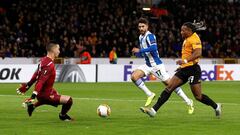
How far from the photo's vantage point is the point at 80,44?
128ft

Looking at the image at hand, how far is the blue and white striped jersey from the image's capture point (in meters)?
17.5

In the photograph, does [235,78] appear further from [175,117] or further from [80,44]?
[175,117]

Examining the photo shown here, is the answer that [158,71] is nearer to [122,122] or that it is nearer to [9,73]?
[122,122]

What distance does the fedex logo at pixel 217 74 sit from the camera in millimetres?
37906

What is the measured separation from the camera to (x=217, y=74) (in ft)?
125

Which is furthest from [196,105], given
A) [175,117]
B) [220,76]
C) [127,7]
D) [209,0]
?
[209,0]

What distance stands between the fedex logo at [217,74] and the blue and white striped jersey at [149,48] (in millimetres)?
19895

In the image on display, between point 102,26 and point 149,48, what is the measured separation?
2392 centimetres

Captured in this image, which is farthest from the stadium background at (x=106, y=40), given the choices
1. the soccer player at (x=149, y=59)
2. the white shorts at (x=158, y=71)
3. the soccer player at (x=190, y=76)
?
the soccer player at (x=190, y=76)

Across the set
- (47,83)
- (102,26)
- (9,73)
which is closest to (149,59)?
(47,83)

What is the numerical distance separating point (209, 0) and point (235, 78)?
463 inches

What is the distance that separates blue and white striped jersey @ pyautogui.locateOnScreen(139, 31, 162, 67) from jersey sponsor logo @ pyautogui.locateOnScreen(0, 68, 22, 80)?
16.0 metres

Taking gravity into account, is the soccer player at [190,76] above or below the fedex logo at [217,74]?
above

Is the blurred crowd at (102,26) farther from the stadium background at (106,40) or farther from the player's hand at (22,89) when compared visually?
the player's hand at (22,89)
